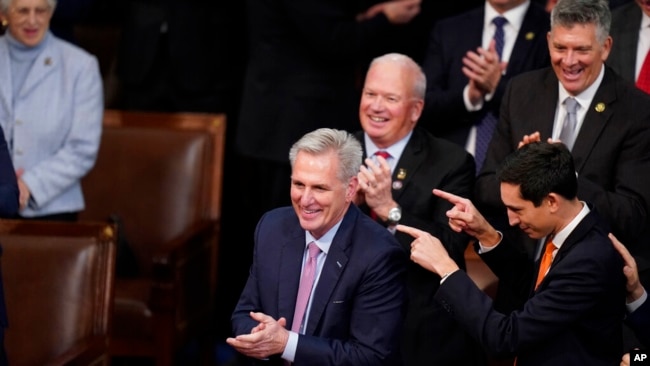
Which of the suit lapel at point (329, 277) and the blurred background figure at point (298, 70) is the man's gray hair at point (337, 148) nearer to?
the suit lapel at point (329, 277)

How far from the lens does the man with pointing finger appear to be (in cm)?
364

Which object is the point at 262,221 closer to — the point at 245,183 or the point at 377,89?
the point at 377,89

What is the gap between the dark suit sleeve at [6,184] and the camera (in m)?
4.32

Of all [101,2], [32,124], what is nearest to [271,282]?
[32,124]

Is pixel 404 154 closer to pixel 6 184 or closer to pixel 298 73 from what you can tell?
pixel 298 73

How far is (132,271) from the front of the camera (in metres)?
5.57

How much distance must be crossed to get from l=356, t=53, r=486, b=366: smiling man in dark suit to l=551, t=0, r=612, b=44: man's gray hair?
61 centimetres

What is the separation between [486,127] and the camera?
5023 millimetres

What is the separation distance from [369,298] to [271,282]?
1.08 ft

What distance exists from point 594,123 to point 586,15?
365mm

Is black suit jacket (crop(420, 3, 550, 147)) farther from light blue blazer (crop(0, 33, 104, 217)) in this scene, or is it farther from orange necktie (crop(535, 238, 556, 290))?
light blue blazer (crop(0, 33, 104, 217))

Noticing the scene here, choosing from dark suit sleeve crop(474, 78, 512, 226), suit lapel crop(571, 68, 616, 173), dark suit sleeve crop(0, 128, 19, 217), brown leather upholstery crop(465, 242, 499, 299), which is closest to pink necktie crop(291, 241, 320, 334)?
dark suit sleeve crop(474, 78, 512, 226)

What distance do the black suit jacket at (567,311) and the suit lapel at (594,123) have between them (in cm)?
52

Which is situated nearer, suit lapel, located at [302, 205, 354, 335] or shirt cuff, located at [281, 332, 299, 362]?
shirt cuff, located at [281, 332, 299, 362]
